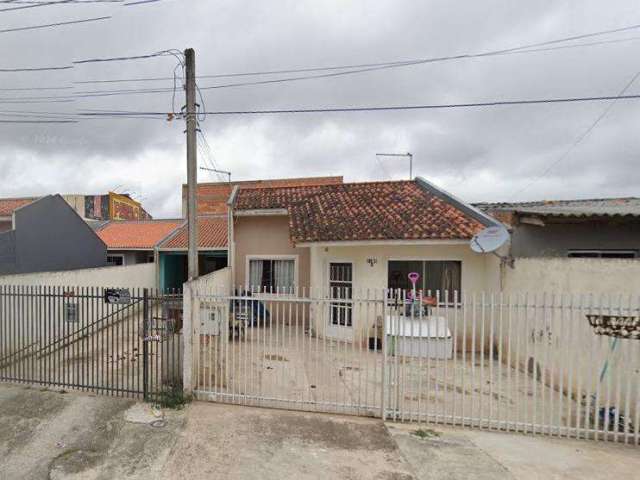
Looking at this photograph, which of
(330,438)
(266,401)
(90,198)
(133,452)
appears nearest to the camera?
(133,452)

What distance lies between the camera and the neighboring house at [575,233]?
6805 mm

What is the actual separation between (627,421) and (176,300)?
6.61 m

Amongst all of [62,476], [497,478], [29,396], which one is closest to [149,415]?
[62,476]

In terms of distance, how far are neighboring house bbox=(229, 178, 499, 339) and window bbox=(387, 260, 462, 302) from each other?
0.03m

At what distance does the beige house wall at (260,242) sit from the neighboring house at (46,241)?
242 inches

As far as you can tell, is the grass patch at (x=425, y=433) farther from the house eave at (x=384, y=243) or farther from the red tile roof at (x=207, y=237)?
the red tile roof at (x=207, y=237)

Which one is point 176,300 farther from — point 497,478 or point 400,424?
point 497,478

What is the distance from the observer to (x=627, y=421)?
4203 millimetres

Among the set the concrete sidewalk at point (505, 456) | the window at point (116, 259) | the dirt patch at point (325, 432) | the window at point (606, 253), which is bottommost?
the concrete sidewalk at point (505, 456)

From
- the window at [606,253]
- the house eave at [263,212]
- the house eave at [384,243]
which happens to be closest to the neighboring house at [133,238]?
the house eave at [263,212]

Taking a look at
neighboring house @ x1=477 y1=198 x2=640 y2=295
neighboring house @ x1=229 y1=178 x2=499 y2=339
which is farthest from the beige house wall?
neighboring house @ x1=477 y1=198 x2=640 y2=295

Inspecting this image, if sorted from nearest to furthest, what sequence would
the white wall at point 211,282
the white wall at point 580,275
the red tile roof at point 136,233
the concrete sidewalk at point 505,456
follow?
the concrete sidewalk at point 505,456, the white wall at point 580,275, the white wall at point 211,282, the red tile roof at point 136,233

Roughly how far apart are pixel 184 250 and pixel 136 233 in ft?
15.8

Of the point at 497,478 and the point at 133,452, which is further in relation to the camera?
the point at 133,452
